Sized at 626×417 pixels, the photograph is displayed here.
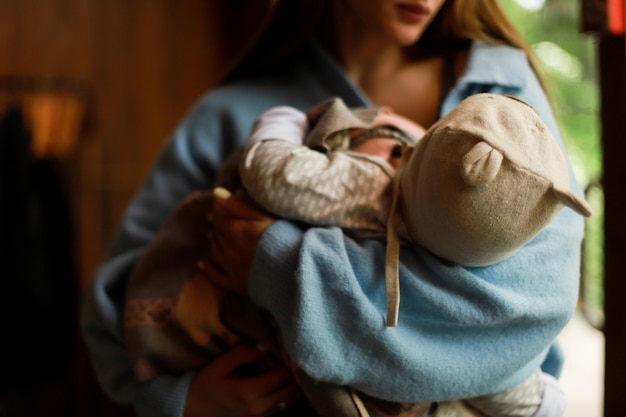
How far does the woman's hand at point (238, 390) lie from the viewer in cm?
84

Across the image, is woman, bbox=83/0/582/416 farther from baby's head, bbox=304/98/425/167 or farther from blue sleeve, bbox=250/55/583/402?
baby's head, bbox=304/98/425/167

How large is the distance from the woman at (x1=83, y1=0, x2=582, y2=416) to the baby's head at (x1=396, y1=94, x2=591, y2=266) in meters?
0.06

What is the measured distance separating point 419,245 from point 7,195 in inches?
73.6

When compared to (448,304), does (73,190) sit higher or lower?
lower

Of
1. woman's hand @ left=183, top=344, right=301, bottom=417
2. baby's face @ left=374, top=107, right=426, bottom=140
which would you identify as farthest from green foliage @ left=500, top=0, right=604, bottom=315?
woman's hand @ left=183, top=344, right=301, bottom=417

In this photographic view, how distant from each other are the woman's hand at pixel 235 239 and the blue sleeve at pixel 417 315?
2.3 inches

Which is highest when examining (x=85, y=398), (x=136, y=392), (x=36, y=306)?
(x=136, y=392)

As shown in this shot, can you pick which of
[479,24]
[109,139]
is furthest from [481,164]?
[109,139]

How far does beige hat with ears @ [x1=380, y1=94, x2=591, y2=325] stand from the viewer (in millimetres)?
577

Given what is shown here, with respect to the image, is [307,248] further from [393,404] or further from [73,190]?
[73,190]

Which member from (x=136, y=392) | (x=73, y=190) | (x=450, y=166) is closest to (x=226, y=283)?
(x=136, y=392)

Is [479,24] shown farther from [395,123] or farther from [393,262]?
[393,262]

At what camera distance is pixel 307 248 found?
69cm

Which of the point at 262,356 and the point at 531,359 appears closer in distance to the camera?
the point at 531,359
